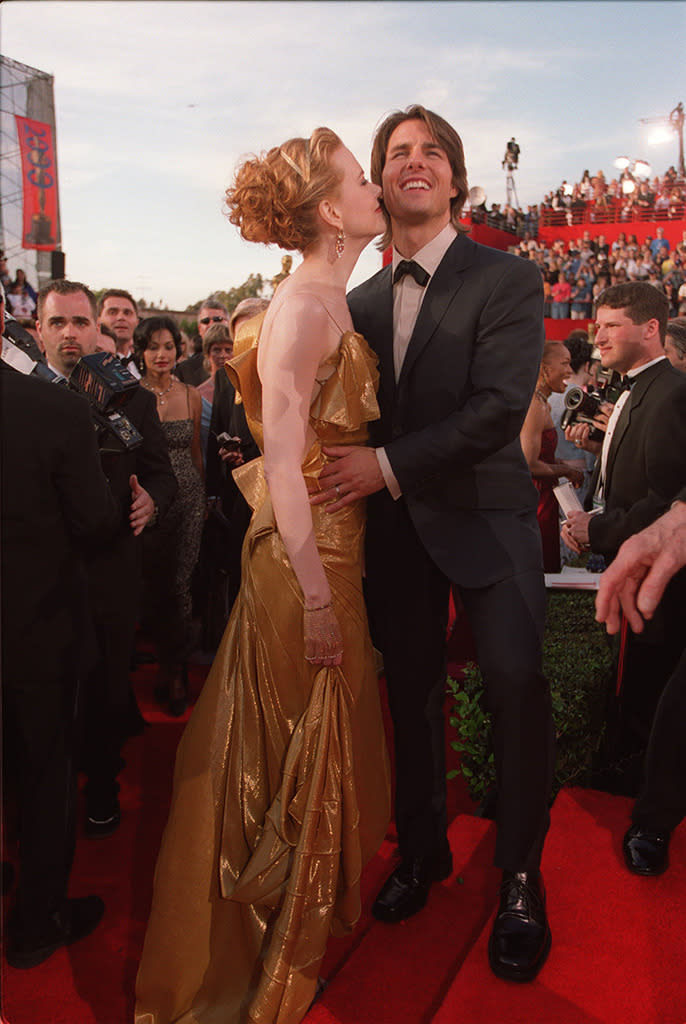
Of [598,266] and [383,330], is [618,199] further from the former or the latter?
[383,330]

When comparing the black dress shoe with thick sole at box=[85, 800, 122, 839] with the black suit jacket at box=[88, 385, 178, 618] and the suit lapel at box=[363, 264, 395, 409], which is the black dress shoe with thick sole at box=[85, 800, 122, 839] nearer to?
the black suit jacket at box=[88, 385, 178, 618]

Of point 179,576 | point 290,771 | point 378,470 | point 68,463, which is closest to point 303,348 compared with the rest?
point 378,470

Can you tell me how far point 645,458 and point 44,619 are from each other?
2166 millimetres

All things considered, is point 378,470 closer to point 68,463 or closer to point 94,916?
point 68,463

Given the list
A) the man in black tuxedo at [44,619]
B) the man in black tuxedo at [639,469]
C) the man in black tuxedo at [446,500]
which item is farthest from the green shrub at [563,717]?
the man in black tuxedo at [44,619]

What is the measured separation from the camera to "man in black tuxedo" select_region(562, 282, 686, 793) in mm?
2805

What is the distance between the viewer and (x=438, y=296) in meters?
2.08

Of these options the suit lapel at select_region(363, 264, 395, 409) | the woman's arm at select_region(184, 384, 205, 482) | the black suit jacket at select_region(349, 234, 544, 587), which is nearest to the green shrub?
the black suit jacket at select_region(349, 234, 544, 587)

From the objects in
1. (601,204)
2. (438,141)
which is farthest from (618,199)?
(438,141)

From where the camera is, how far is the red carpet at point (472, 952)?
1.85m

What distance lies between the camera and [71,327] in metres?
3.05

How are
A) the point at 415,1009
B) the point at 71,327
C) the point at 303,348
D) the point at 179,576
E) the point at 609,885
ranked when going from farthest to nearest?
the point at 179,576 < the point at 71,327 < the point at 609,885 < the point at 415,1009 < the point at 303,348

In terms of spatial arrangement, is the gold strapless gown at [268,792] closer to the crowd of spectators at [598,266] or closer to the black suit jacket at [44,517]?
the black suit jacket at [44,517]

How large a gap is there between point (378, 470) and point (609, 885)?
1.40m
